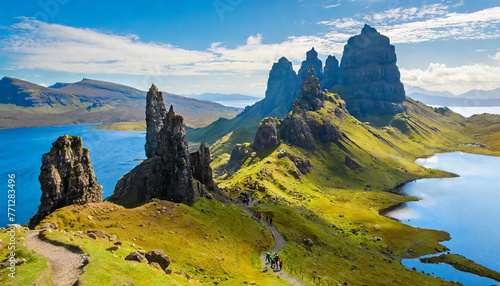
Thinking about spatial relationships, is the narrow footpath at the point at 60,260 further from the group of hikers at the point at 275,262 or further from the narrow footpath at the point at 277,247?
the group of hikers at the point at 275,262

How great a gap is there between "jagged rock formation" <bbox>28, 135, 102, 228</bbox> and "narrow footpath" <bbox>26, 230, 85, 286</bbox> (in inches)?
679

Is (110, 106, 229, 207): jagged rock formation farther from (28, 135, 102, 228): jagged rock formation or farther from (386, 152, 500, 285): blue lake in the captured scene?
(386, 152, 500, 285): blue lake

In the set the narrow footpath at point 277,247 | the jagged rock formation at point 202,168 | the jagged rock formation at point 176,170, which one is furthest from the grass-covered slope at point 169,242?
the jagged rock formation at point 202,168

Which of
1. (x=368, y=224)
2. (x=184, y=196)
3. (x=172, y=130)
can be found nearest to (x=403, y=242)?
(x=368, y=224)

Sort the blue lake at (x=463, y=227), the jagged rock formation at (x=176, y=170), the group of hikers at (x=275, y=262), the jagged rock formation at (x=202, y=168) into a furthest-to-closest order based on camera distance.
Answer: the blue lake at (x=463, y=227), the jagged rock formation at (x=202, y=168), the jagged rock formation at (x=176, y=170), the group of hikers at (x=275, y=262)

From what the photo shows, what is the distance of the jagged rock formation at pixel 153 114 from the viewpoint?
16850cm

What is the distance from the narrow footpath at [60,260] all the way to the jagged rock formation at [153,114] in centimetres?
13625

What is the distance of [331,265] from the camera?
254ft

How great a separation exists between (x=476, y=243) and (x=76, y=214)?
6793 inches

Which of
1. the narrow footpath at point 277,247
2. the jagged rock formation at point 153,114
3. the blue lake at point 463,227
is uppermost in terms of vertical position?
the jagged rock formation at point 153,114

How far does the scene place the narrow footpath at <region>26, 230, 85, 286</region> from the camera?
30.5m

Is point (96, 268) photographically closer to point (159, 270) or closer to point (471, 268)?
point (159, 270)

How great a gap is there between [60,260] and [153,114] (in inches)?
5718

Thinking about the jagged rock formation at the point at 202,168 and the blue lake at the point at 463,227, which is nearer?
the jagged rock formation at the point at 202,168
